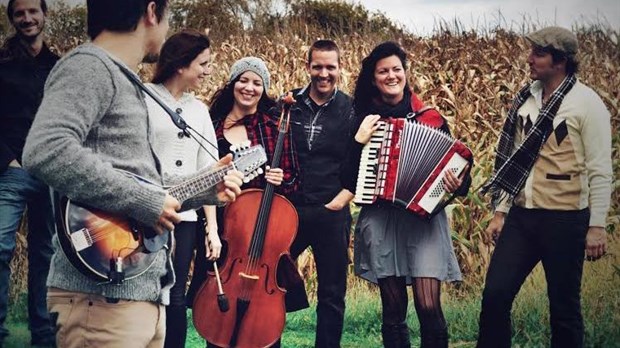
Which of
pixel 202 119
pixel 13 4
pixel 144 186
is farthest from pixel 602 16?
pixel 144 186

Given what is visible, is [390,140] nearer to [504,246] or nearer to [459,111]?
[504,246]

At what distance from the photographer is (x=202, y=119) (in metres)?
4.37

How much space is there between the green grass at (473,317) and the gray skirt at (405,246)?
113 cm

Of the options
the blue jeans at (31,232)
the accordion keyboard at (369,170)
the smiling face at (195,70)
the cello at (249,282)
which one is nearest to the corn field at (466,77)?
the blue jeans at (31,232)

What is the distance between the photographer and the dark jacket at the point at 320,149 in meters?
4.68

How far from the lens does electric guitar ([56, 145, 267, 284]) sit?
2.25m

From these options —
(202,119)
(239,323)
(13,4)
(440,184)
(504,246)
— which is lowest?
(239,323)

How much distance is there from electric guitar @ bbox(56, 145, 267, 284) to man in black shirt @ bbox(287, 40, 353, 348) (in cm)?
232

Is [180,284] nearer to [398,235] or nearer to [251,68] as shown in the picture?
[398,235]

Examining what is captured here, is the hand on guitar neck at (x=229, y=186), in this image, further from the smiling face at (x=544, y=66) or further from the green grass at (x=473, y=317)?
the green grass at (x=473, y=317)

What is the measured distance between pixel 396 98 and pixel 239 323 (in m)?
1.40

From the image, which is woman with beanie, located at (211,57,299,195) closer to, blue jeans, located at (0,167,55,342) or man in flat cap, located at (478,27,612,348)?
blue jeans, located at (0,167,55,342)

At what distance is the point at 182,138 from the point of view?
14.0 feet

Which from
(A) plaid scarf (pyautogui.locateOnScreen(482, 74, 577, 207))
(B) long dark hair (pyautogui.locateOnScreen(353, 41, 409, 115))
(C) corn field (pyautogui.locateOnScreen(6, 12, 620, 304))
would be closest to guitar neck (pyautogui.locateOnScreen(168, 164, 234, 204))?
(B) long dark hair (pyautogui.locateOnScreen(353, 41, 409, 115))
